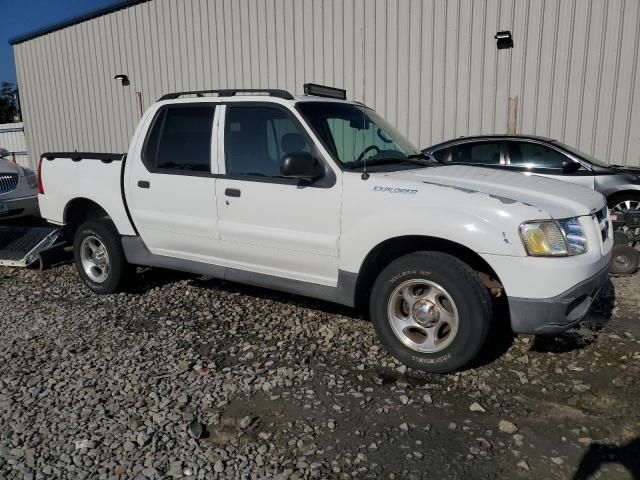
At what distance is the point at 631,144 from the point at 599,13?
90.1 inches

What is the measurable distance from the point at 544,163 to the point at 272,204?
524 cm

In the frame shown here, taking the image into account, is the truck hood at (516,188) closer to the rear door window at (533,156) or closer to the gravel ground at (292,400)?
the gravel ground at (292,400)

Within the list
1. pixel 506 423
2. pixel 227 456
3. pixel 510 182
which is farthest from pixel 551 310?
pixel 227 456

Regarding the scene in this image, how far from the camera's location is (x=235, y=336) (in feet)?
14.7

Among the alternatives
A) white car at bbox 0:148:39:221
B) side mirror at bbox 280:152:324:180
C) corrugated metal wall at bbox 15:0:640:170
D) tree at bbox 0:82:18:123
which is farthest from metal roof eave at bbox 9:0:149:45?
tree at bbox 0:82:18:123

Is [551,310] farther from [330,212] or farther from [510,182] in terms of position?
[330,212]

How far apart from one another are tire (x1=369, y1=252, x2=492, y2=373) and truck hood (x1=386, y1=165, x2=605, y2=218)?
1.67ft

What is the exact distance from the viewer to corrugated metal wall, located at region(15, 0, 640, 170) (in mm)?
9344

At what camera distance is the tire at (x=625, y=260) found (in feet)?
20.2

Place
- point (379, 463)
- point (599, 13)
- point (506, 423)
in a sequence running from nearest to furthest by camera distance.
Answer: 1. point (379, 463)
2. point (506, 423)
3. point (599, 13)

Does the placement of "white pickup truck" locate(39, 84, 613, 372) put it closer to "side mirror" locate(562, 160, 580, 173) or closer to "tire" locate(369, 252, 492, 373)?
"tire" locate(369, 252, 492, 373)

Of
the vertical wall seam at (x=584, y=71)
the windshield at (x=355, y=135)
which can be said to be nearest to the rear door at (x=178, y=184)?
the windshield at (x=355, y=135)

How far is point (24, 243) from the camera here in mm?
6949

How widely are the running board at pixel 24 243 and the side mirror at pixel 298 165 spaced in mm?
4310
